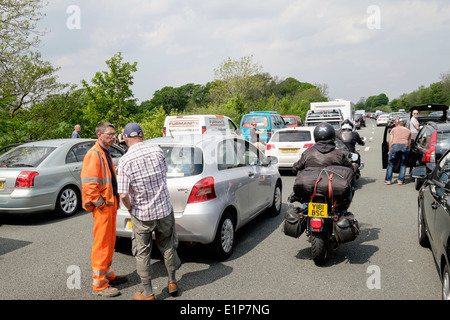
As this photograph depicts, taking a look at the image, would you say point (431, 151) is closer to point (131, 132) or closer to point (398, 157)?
point (398, 157)

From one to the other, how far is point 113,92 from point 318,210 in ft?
51.4

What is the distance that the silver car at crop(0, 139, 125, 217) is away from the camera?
724 cm

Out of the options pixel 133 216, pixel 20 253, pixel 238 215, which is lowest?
pixel 20 253

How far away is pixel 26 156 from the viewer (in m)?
7.83

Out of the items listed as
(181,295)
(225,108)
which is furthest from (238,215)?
(225,108)

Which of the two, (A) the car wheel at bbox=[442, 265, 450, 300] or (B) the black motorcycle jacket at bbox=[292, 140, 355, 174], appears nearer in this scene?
(A) the car wheel at bbox=[442, 265, 450, 300]

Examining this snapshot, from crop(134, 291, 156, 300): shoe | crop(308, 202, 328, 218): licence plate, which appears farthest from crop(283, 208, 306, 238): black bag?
crop(134, 291, 156, 300): shoe

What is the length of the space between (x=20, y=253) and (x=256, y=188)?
3710 millimetres

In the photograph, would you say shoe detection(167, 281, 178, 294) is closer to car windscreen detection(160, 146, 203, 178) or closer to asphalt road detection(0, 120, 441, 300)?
asphalt road detection(0, 120, 441, 300)

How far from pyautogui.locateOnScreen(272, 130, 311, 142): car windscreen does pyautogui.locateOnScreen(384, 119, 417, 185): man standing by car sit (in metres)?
2.58

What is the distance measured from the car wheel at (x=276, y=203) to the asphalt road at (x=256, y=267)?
23 centimetres

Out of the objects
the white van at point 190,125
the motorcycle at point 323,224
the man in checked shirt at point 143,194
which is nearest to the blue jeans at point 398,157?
the white van at point 190,125

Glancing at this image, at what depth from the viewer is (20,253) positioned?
5.74m

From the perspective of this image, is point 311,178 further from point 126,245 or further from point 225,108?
point 225,108
